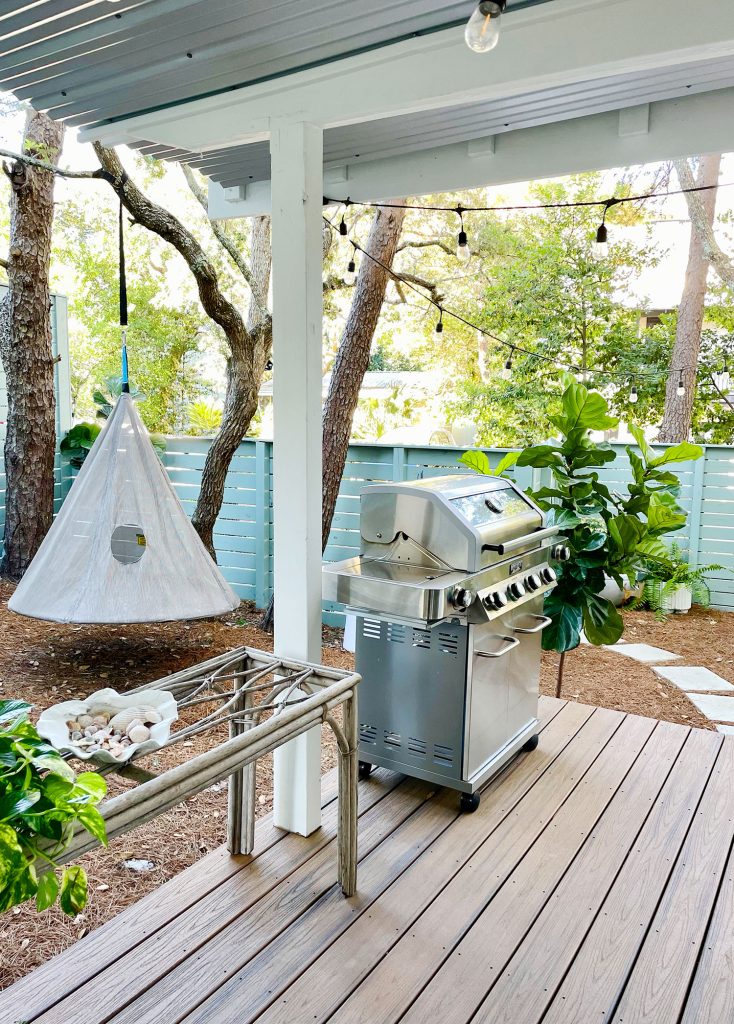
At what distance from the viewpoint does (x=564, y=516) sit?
3.23 metres

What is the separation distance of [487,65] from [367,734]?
6.53ft

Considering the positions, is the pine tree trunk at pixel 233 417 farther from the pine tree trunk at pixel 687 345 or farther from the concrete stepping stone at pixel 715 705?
the pine tree trunk at pixel 687 345

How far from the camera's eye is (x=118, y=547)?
138 inches

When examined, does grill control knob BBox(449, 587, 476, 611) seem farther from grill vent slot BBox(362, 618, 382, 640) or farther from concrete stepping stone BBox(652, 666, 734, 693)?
concrete stepping stone BBox(652, 666, 734, 693)

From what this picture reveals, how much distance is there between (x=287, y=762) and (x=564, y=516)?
1617 mm

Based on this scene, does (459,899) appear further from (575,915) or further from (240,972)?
(240,972)

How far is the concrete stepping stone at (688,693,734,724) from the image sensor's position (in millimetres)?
3770

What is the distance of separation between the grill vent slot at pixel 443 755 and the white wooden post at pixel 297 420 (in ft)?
1.30

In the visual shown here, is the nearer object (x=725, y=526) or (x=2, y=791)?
(x=2, y=791)

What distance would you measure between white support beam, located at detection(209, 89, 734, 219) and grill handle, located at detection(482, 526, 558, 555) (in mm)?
1273

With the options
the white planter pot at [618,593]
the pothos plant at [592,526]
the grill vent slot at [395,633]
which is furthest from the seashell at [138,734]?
the white planter pot at [618,593]

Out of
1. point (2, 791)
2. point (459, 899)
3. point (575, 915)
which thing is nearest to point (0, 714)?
point (2, 791)

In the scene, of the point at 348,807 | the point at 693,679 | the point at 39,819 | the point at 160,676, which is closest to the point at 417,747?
the point at 348,807

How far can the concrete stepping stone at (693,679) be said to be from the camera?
420cm
